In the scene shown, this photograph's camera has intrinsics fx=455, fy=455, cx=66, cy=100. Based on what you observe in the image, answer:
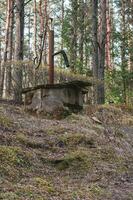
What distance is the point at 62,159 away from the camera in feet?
24.1

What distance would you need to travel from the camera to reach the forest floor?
229 inches

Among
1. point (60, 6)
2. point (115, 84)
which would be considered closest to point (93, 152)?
point (115, 84)

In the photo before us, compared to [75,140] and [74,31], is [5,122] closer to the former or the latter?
[75,140]

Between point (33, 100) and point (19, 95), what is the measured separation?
2.27m

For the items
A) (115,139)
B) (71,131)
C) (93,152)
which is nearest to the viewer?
(93,152)

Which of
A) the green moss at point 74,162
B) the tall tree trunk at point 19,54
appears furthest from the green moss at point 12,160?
the tall tree trunk at point 19,54

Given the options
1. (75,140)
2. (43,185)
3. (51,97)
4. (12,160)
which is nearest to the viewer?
(43,185)

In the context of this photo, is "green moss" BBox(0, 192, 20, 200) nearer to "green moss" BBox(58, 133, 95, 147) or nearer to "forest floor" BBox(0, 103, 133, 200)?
"forest floor" BBox(0, 103, 133, 200)

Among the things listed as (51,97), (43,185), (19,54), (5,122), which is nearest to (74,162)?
(43,185)

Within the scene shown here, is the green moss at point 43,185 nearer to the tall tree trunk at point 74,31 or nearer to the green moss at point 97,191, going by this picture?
the green moss at point 97,191

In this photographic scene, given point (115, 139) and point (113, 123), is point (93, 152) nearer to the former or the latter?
point (115, 139)

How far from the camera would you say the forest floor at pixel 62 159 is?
5805mm

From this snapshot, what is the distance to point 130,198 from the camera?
19.7 feet

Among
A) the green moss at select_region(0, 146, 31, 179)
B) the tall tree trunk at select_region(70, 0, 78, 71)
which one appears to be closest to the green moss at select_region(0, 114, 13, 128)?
the green moss at select_region(0, 146, 31, 179)
